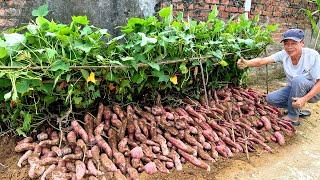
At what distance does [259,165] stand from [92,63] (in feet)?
5.54

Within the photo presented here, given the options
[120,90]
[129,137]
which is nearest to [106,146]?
[129,137]

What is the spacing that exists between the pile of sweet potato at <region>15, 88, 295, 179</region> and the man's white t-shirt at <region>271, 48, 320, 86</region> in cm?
62

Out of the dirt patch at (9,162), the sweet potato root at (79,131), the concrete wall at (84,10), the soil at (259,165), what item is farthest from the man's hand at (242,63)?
the dirt patch at (9,162)

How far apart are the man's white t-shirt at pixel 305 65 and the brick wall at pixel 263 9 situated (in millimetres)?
1186

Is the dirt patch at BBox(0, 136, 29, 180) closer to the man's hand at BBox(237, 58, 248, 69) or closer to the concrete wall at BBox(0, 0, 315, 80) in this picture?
the concrete wall at BBox(0, 0, 315, 80)

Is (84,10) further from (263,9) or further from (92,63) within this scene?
(263,9)

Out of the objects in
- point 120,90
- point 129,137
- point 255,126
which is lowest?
point 255,126

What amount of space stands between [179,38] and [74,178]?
1.47 meters

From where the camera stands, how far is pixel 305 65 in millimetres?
3805

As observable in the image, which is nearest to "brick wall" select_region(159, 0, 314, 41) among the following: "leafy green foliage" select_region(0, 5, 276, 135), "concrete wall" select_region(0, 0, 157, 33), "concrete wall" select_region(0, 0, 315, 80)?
"concrete wall" select_region(0, 0, 315, 80)

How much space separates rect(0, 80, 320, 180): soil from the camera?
2684 mm

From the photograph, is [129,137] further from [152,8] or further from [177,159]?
[152,8]

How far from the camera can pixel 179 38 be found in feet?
10.4

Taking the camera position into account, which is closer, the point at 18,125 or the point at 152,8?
the point at 18,125
